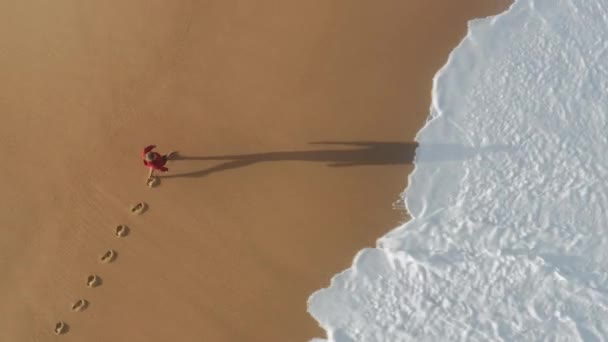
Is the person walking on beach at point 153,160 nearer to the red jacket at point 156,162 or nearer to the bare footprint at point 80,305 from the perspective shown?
the red jacket at point 156,162

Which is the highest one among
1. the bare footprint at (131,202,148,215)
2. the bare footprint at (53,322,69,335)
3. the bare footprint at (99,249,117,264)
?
the bare footprint at (131,202,148,215)

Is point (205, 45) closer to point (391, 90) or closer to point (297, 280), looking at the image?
point (391, 90)

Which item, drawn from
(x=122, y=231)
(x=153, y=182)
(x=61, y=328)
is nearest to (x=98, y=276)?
(x=122, y=231)

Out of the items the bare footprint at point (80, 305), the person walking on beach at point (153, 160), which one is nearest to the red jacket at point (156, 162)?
the person walking on beach at point (153, 160)

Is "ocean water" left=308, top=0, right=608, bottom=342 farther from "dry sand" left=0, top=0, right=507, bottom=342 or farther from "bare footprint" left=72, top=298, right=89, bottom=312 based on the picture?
"bare footprint" left=72, top=298, right=89, bottom=312

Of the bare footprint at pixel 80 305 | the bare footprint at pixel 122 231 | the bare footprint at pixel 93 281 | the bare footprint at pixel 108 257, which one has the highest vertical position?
the bare footprint at pixel 122 231

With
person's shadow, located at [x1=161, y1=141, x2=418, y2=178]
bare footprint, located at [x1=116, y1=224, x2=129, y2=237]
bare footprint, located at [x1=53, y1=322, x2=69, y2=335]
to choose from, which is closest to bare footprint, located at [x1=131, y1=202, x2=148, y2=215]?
bare footprint, located at [x1=116, y1=224, x2=129, y2=237]
